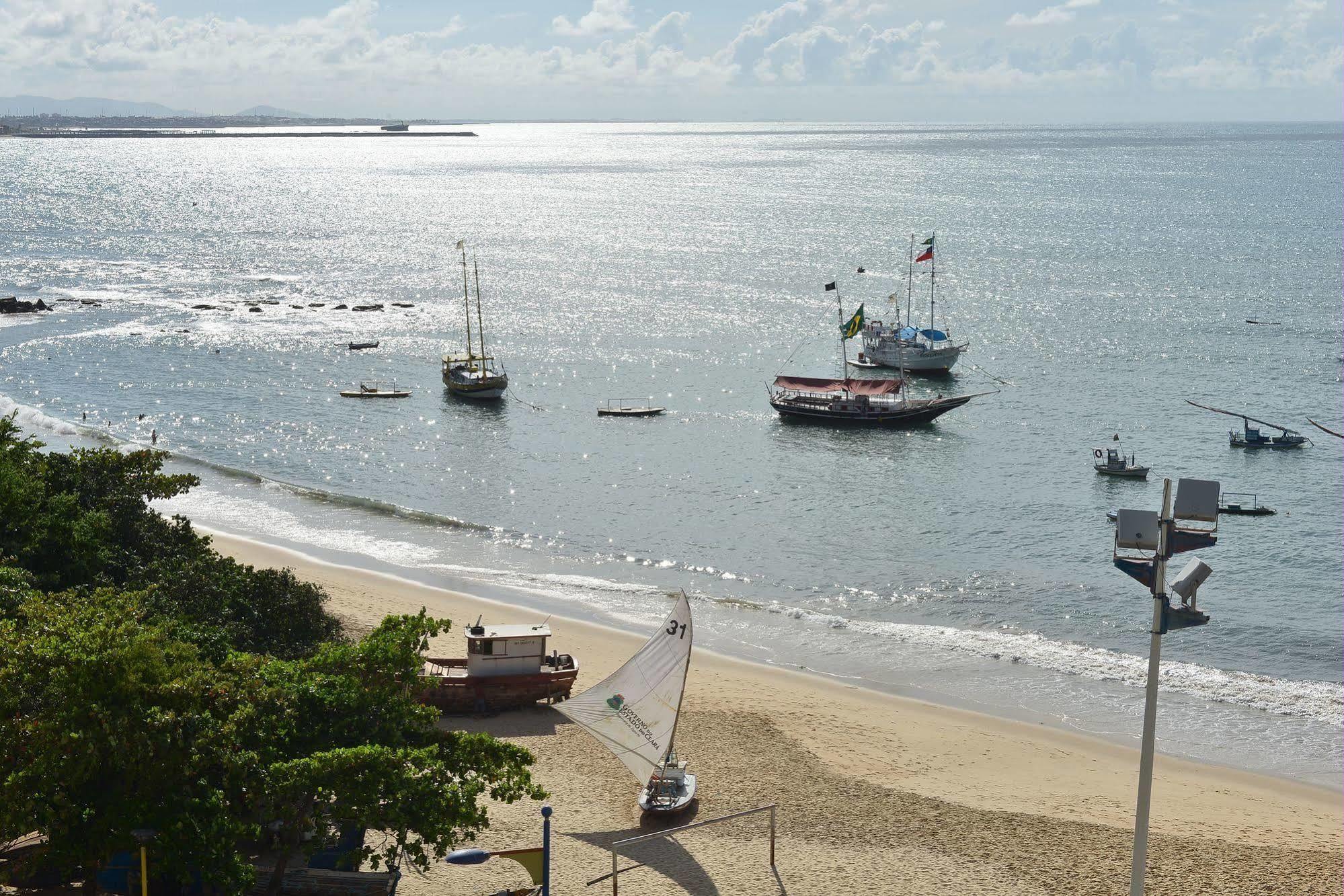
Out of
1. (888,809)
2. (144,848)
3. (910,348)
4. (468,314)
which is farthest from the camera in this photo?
(468,314)

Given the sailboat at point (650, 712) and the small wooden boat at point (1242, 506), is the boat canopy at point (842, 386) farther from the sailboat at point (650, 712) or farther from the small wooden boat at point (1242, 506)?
the sailboat at point (650, 712)

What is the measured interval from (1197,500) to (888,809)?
13.0 m

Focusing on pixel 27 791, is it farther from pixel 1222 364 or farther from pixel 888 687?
pixel 1222 364

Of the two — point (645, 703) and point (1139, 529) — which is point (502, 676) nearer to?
point (645, 703)

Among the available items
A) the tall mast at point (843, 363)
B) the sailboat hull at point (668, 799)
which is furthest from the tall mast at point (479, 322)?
the sailboat hull at point (668, 799)

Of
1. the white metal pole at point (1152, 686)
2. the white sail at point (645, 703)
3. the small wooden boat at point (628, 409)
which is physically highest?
the white metal pole at point (1152, 686)

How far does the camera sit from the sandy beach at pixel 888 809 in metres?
22.4

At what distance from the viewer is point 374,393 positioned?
249ft

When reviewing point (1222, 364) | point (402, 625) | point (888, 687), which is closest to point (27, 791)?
point (402, 625)

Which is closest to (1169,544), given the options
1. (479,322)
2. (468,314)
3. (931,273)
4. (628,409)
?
(628,409)

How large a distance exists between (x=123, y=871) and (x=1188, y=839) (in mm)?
19994

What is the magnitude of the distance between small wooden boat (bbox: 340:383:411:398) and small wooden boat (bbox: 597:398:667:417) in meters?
12.7

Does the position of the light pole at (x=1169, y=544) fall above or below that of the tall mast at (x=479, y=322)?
above

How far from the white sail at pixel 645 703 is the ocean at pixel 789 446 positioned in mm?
11729
